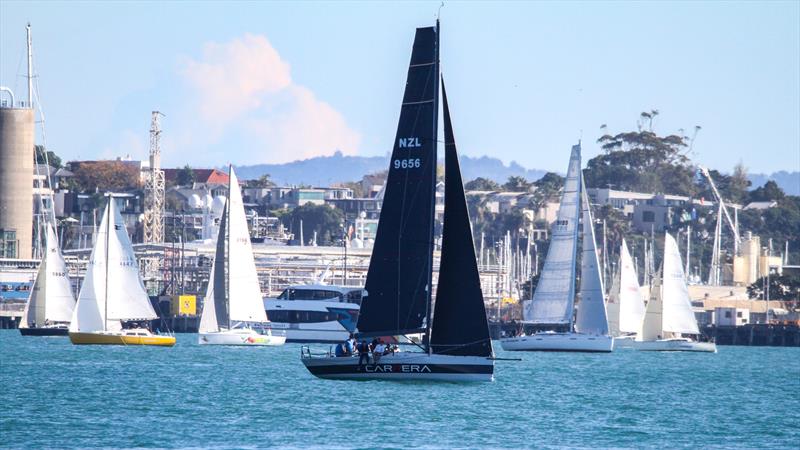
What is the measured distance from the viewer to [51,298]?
92.6 meters

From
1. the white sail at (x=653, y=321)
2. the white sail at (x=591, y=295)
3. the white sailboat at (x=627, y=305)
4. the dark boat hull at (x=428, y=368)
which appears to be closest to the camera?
the dark boat hull at (x=428, y=368)

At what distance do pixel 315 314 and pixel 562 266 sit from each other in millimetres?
21569

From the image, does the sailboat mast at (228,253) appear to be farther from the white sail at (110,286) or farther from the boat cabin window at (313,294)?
the boat cabin window at (313,294)

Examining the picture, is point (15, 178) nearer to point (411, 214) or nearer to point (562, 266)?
point (562, 266)

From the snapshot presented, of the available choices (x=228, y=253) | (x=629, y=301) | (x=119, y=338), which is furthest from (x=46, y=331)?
(x=629, y=301)

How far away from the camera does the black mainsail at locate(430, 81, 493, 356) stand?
47125 mm

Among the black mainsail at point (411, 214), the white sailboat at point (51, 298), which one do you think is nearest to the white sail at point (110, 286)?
the white sailboat at point (51, 298)

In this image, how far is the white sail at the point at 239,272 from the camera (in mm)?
85875

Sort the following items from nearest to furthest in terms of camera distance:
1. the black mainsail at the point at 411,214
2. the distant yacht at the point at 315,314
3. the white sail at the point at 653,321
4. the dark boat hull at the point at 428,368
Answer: the dark boat hull at the point at 428,368 → the black mainsail at the point at 411,214 → the white sail at the point at 653,321 → the distant yacht at the point at 315,314

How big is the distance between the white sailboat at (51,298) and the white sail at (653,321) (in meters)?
31.5

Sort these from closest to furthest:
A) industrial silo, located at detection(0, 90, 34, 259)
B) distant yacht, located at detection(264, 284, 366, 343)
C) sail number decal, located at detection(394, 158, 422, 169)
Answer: sail number decal, located at detection(394, 158, 422, 169), distant yacht, located at detection(264, 284, 366, 343), industrial silo, located at detection(0, 90, 34, 259)

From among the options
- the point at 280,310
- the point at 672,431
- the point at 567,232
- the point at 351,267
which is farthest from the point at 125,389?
the point at 351,267

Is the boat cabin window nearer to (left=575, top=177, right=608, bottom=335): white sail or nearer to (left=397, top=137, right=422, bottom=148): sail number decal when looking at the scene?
(left=575, top=177, right=608, bottom=335): white sail

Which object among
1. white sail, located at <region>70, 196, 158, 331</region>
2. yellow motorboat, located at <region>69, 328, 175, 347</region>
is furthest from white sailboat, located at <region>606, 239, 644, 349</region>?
white sail, located at <region>70, 196, 158, 331</region>
